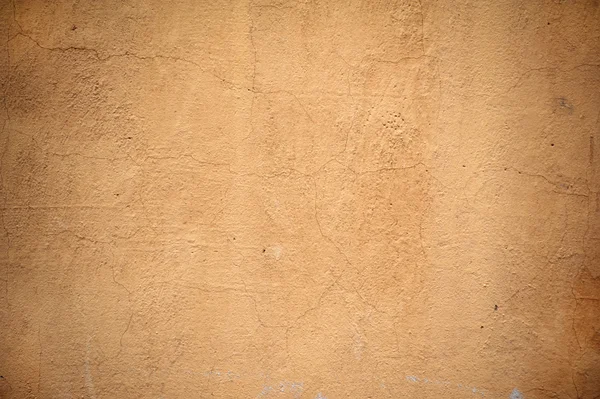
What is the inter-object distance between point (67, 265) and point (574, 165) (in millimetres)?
2682

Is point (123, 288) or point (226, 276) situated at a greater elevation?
point (226, 276)

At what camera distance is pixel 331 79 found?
2094mm

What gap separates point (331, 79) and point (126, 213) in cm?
129

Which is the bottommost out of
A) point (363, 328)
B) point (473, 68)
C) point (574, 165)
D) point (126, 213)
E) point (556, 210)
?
point (363, 328)

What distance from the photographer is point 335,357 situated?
2166mm

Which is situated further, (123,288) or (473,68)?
(123,288)

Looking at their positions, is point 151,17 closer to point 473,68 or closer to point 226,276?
point 226,276

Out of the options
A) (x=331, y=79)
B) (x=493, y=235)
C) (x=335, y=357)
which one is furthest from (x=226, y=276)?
(x=493, y=235)

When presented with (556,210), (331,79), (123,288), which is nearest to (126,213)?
(123,288)

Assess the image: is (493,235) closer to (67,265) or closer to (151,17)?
(151,17)

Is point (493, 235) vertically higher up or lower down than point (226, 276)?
higher up

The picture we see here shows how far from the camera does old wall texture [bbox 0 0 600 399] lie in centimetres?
205

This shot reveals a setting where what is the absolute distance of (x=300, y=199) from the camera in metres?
2.13

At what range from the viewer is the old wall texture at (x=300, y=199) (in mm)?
2055
